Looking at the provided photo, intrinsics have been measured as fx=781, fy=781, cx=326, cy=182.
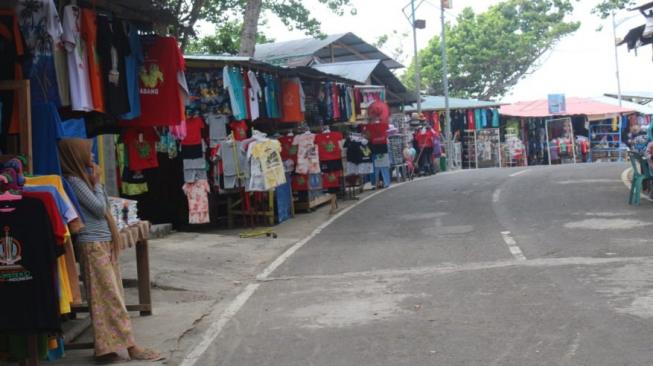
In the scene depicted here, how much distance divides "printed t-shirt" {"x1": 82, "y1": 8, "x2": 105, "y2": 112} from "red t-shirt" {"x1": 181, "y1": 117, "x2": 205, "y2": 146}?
23.1ft

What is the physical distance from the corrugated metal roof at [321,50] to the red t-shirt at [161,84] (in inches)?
768

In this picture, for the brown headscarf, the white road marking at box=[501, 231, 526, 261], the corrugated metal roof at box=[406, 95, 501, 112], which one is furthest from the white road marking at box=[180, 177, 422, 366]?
the corrugated metal roof at box=[406, 95, 501, 112]

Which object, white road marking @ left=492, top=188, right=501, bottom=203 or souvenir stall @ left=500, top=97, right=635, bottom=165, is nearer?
white road marking @ left=492, top=188, right=501, bottom=203

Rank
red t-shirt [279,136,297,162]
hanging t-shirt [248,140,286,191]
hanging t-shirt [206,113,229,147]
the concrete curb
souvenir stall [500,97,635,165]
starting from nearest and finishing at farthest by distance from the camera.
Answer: hanging t-shirt [248,140,286,191] → hanging t-shirt [206,113,229,147] → the concrete curb → red t-shirt [279,136,297,162] → souvenir stall [500,97,635,165]

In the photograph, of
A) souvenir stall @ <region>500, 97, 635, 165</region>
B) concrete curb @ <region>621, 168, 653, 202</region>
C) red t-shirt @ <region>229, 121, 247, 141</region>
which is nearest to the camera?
red t-shirt @ <region>229, 121, 247, 141</region>

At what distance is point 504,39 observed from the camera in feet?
155

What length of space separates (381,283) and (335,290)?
0.59 meters

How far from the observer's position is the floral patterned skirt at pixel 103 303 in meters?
6.49

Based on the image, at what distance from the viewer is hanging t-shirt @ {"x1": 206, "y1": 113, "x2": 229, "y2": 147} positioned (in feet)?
50.6

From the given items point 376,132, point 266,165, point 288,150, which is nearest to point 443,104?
point 376,132

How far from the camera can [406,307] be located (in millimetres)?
7832

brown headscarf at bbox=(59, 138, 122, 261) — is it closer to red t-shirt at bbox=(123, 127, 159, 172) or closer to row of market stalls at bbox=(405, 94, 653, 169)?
red t-shirt at bbox=(123, 127, 159, 172)

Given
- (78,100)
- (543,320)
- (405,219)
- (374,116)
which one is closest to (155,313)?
(78,100)

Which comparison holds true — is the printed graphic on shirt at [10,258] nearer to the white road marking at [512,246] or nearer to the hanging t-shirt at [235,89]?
the white road marking at [512,246]
